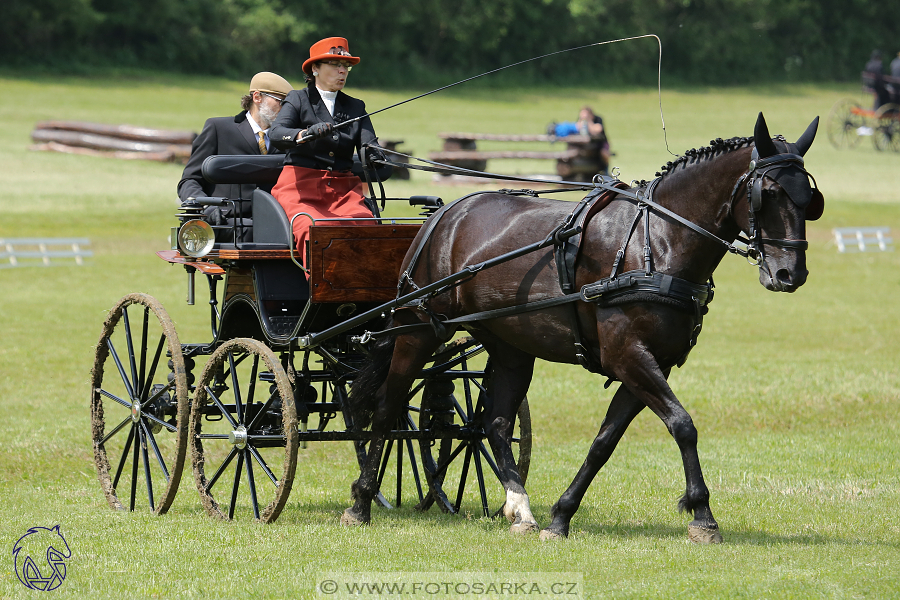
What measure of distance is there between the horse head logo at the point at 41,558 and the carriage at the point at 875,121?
3413cm

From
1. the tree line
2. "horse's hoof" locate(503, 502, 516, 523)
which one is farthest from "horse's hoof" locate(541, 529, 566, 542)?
the tree line

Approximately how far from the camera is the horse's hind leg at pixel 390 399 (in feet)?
22.5

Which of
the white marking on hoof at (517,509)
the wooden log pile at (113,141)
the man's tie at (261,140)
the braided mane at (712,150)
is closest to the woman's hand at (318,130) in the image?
the man's tie at (261,140)

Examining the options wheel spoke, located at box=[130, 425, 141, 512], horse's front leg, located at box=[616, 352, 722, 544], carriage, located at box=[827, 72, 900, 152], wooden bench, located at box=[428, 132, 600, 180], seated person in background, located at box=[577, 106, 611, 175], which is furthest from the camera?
carriage, located at box=[827, 72, 900, 152]

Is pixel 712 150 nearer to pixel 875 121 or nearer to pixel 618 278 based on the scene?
pixel 618 278

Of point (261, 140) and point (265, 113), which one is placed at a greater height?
point (265, 113)

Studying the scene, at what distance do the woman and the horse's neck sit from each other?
82.6 inches

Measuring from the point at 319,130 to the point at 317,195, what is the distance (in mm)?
636

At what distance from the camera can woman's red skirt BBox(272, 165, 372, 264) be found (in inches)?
283

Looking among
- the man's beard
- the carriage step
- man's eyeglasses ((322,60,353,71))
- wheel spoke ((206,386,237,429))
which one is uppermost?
man's eyeglasses ((322,60,353,71))

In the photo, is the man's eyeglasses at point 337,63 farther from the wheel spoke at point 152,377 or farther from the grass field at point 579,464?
the grass field at point 579,464

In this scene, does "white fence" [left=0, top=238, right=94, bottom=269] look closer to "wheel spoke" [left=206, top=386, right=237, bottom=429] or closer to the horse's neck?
"wheel spoke" [left=206, top=386, right=237, bottom=429]

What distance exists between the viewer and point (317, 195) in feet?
23.8

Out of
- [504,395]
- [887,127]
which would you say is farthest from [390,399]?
[887,127]
